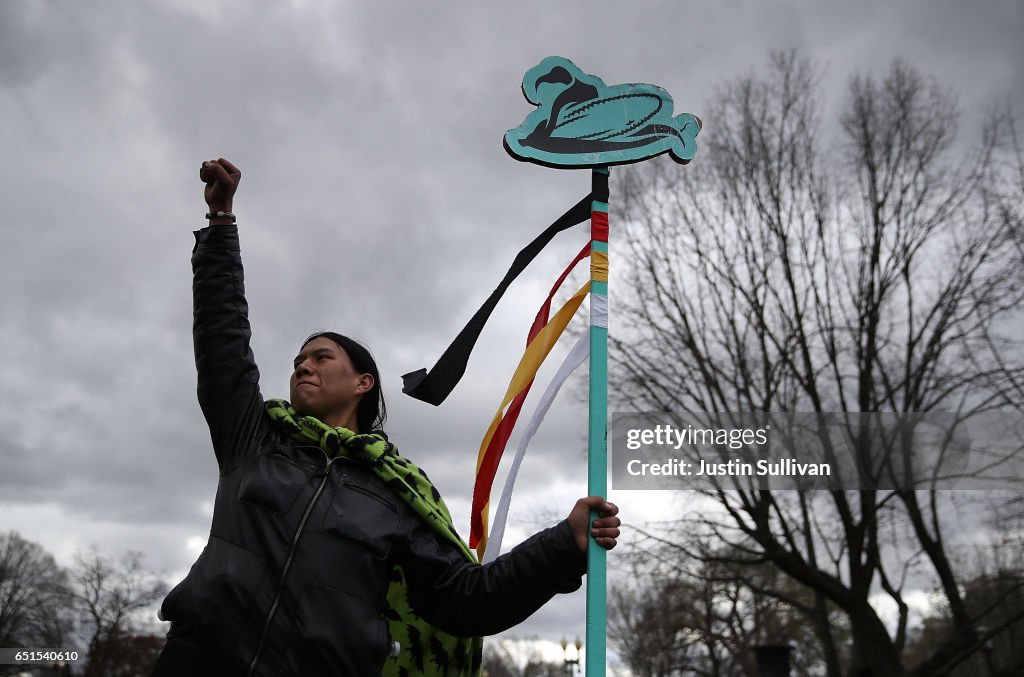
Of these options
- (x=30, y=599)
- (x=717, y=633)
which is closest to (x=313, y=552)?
(x=717, y=633)

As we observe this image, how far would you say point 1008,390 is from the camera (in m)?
9.62

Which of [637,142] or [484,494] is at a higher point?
[637,142]

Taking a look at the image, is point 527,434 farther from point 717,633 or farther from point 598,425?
point 717,633

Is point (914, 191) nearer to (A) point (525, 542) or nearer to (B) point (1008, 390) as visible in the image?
(B) point (1008, 390)

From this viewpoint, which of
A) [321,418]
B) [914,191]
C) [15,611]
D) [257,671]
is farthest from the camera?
[15,611]

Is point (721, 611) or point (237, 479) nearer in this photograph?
point (237, 479)

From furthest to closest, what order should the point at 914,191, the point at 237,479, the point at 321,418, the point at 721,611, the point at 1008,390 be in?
the point at 721,611
the point at 914,191
the point at 1008,390
the point at 321,418
the point at 237,479

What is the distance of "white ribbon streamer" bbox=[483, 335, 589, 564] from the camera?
266 cm

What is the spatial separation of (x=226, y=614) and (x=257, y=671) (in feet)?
0.47

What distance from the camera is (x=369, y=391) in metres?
2.66

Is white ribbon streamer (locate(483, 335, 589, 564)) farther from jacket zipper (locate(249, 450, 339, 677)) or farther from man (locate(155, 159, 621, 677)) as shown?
jacket zipper (locate(249, 450, 339, 677))

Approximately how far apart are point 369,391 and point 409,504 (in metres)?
0.56

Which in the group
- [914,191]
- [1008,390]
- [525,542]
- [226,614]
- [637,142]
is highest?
[914,191]

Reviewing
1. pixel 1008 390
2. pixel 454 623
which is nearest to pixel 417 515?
pixel 454 623
